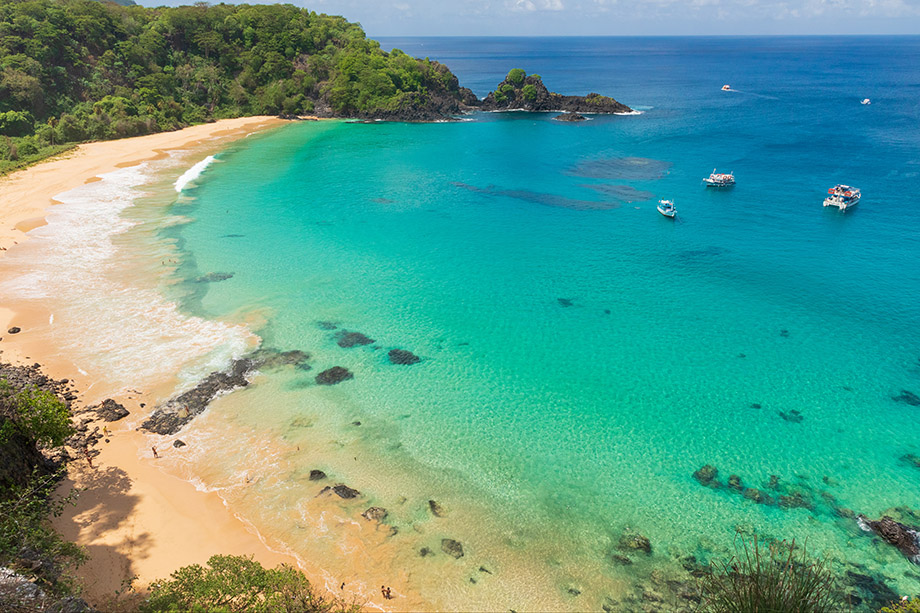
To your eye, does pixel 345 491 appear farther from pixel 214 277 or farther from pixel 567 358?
pixel 214 277

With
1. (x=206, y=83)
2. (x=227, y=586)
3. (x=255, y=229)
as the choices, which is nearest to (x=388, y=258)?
(x=255, y=229)

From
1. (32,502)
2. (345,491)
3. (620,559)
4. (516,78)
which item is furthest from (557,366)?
→ (516,78)

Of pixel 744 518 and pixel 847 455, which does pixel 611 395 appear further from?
pixel 847 455

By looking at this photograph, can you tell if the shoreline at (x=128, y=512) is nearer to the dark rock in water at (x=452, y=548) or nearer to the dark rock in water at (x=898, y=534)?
the dark rock in water at (x=452, y=548)

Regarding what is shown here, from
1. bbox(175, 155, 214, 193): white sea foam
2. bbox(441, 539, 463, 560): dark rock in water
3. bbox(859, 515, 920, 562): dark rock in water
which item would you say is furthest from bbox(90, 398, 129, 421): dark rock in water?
bbox(175, 155, 214, 193): white sea foam

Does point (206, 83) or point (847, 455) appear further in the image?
point (206, 83)

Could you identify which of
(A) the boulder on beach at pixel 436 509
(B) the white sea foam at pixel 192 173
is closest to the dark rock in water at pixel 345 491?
(A) the boulder on beach at pixel 436 509

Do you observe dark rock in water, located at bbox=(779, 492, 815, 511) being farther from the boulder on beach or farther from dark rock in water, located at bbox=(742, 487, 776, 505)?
the boulder on beach
